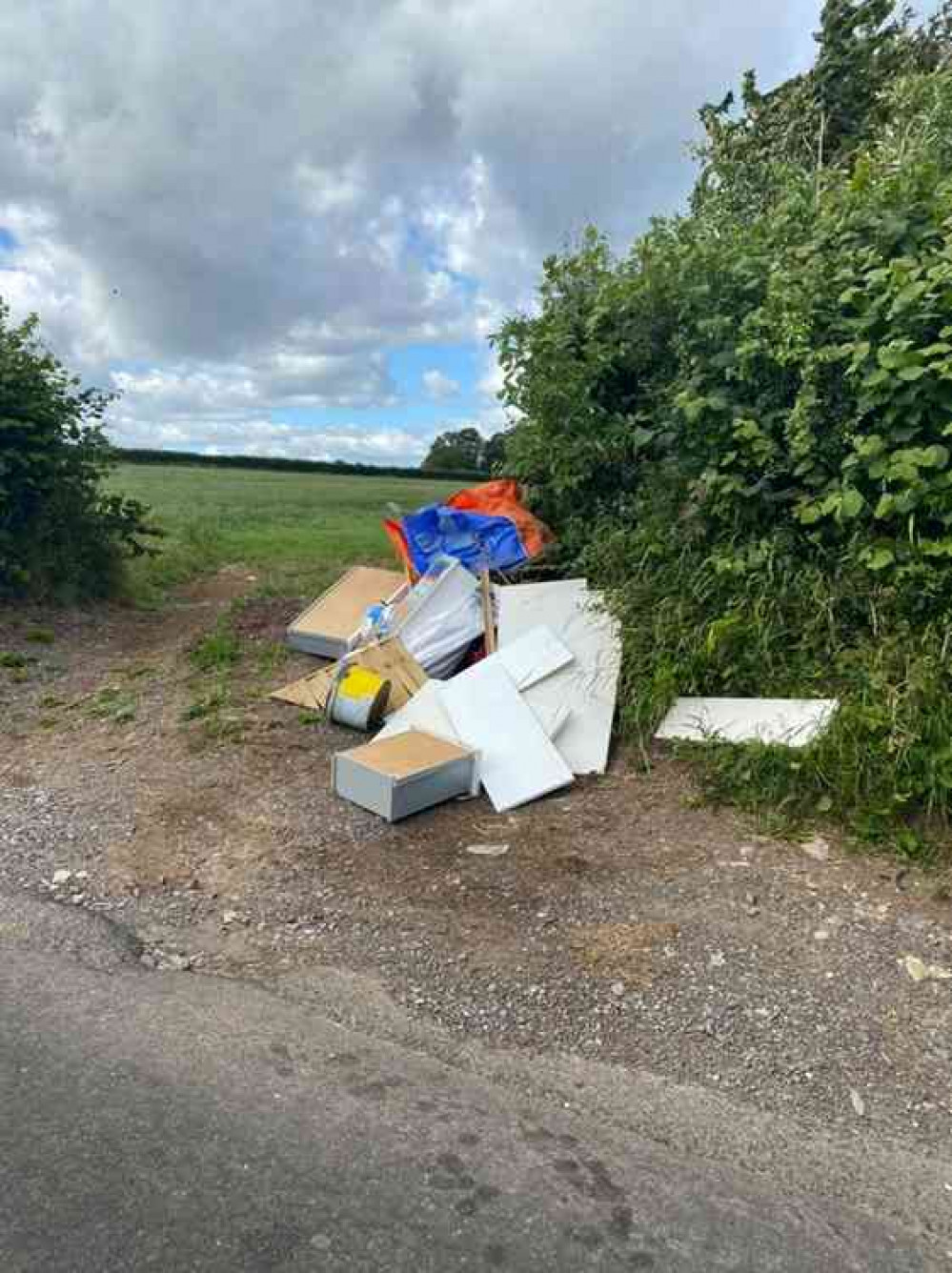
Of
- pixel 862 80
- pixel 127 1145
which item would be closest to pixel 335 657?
pixel 127 1145

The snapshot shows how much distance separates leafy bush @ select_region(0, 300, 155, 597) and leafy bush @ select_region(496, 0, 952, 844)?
4357mm

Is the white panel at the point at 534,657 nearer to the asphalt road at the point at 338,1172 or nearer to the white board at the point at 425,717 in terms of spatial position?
the white board at the point at 425,717

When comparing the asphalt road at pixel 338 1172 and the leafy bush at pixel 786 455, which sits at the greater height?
the leafy bush at pixel 786 455

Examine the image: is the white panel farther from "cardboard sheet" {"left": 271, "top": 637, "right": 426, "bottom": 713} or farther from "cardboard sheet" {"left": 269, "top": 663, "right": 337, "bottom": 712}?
"cardboard sheet" {"left": 269, "top": 663, "right": 337, "bottom": 712}

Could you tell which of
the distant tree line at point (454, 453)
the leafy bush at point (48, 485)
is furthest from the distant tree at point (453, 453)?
the leafy bush at point (48, 485)

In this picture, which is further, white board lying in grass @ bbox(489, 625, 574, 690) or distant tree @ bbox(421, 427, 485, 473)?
distant tree @ bbox(421, 427, 485, 473)

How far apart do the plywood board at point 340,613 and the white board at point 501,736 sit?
1.49 meters

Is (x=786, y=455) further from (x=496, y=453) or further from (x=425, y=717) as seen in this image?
(x=496, y=453)

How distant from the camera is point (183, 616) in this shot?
736 cm

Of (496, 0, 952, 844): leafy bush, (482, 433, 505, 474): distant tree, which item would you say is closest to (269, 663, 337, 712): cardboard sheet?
(496, 0, 952, 844): leafy bush

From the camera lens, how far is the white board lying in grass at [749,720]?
340cm

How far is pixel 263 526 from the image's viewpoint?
14852 millimetres

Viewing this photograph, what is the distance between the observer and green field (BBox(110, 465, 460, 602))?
9070mm

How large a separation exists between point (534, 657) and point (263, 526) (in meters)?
11.7
